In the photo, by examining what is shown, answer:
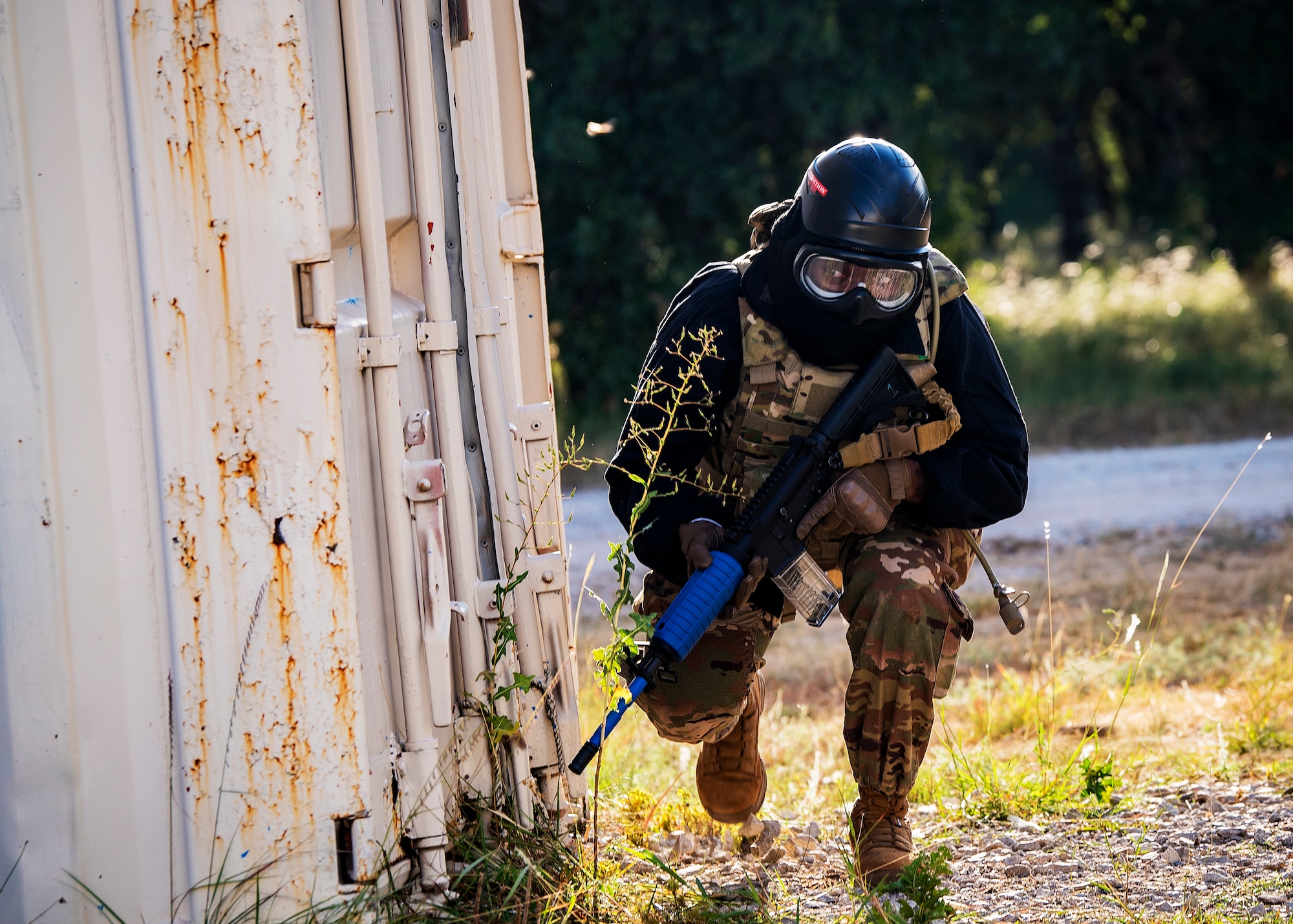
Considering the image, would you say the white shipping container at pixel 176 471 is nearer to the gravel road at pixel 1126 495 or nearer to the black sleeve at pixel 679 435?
the black sleeve at pixel 679 435

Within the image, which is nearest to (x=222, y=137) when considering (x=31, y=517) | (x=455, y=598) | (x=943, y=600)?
(x=31, y=517)

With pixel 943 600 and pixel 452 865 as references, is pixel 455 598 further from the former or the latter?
pixel 943 600

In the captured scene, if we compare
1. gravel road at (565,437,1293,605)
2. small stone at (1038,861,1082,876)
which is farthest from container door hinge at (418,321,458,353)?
gravel road at (565,437,1293,605)

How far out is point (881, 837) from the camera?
8.65ft

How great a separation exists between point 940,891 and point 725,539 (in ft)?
2.81

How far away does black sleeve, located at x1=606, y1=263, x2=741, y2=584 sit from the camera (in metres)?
2.88

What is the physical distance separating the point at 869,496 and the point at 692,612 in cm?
48

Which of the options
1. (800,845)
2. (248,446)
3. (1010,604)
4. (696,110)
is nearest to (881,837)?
(800,845)

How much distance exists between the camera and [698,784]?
297 centimetres

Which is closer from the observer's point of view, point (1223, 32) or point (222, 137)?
point (222, 137)

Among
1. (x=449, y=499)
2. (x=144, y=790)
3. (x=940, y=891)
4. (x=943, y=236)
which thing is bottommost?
(x=940, y=891)

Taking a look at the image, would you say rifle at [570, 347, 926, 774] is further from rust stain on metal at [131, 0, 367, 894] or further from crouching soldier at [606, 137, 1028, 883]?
rust stain on metal at [131, 0, 367, 894]

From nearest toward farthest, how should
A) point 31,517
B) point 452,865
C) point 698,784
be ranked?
point 31,517, point 452,865, point 698,784

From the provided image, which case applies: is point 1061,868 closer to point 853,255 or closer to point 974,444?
point 974,444
